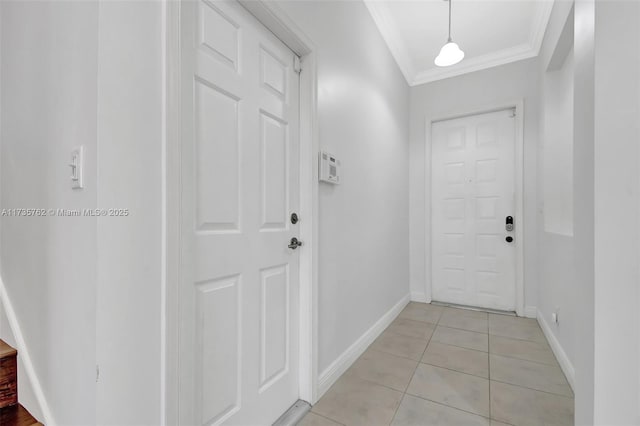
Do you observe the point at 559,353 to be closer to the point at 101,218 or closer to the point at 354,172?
the point at 354,172

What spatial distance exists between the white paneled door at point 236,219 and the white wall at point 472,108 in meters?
2.48

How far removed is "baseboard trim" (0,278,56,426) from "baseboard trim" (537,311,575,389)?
2.74m

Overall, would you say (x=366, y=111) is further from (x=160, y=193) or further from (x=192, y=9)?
(x=160, y=193)

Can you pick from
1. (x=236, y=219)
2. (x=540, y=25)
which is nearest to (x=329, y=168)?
(x=236, y=219)

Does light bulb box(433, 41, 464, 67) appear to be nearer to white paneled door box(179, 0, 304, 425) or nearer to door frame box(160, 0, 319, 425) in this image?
door frame box(160, 0, 319, 425)

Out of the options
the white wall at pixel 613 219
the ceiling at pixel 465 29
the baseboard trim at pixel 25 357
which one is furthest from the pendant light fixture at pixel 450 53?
the baseboard trim at pixel 25 357

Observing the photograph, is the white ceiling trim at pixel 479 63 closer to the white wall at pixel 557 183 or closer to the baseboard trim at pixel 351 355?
the white wall at pixel 557 183

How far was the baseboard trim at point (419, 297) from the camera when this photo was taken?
12.0 ft

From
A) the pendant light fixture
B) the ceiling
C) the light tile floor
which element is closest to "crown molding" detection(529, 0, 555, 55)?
the ceiling

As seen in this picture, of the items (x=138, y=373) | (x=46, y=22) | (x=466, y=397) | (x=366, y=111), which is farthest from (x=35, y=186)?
(x=466, y=397)

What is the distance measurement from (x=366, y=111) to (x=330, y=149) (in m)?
0.79

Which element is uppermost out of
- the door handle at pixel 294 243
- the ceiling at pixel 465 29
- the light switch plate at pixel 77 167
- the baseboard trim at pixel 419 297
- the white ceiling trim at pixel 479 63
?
the ceiling at pixel 465 29

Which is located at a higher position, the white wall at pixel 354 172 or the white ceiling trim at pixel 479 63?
the white ceiling trim at pixel 479 63

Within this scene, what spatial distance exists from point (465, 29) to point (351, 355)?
10.7 feet
